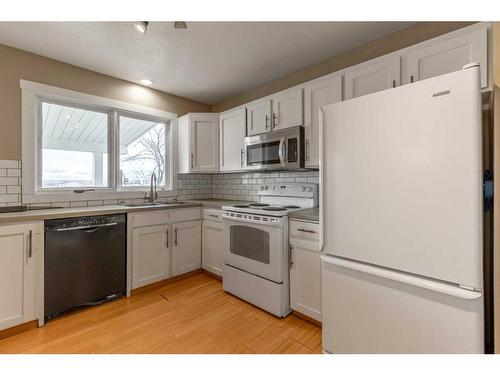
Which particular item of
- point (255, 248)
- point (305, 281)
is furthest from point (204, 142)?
point (305, 281)

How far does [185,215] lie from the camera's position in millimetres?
2838

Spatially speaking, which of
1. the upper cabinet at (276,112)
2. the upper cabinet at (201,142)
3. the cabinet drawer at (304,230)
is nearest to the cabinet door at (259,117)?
the upper cabinet at (276,112)

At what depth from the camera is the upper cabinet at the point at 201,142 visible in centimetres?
315

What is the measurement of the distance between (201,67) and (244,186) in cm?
153

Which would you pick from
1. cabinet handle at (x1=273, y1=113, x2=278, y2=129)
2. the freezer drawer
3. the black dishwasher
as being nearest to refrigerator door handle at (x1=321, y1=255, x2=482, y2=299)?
the freezer drawer

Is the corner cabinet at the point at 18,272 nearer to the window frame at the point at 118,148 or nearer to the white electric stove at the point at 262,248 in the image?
Answer: the window frame at the point at 118,148

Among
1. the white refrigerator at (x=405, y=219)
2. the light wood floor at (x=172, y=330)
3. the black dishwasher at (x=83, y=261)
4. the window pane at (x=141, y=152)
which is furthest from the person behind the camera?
the window pane at (x=141, y=152)

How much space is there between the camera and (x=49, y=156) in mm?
2434

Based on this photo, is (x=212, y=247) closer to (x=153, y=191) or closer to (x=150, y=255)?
(x=150, y=255)

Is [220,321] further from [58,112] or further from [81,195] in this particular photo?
[58,112]

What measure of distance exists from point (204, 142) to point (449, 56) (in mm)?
2508

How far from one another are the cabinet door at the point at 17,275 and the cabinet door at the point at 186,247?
47.5 inches

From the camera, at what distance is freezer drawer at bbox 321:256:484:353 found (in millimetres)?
1022

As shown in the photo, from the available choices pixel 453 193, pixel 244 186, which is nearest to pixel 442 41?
pixel 453 193
